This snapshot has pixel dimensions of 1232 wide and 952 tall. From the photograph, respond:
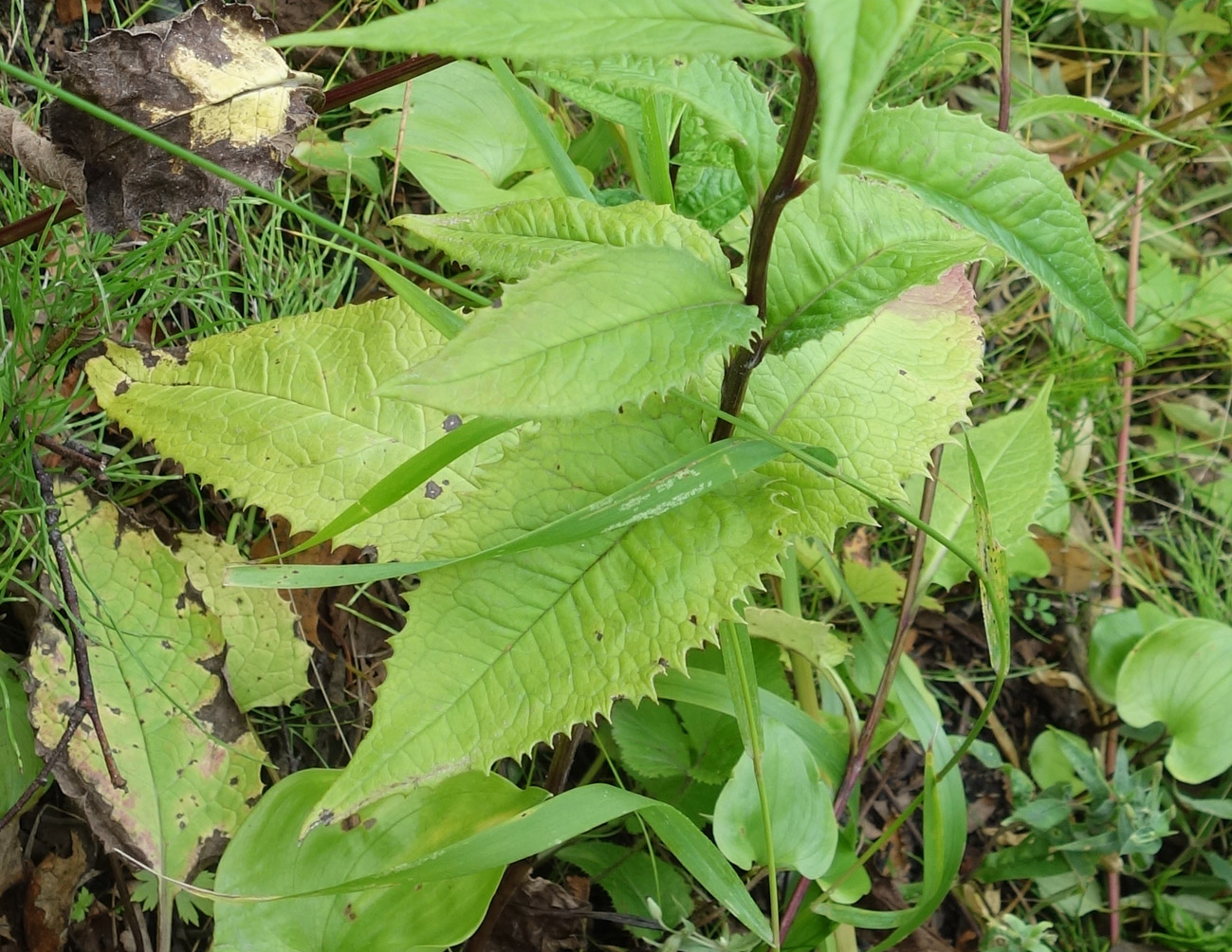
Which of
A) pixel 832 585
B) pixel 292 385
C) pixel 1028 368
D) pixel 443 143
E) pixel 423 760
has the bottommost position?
pixel 832 585

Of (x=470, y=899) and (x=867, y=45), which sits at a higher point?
(x=867, y=45)

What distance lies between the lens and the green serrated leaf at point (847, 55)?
401 mm

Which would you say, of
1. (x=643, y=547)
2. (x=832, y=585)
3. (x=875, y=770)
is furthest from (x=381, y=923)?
(x=875, y=770)

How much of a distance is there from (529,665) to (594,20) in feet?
1.65

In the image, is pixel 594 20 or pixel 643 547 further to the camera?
pixel 643 547

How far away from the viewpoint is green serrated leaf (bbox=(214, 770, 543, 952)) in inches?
38.6

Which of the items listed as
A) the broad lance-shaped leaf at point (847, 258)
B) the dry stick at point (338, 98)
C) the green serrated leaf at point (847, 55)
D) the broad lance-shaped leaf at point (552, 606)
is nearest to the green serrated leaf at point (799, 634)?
the broad lance-shaped leaf at point (552, 606)

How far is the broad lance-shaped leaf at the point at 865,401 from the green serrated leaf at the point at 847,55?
50 centimetres

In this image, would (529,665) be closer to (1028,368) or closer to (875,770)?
(875,770)

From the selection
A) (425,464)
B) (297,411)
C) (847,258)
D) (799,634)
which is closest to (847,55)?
(847,258)

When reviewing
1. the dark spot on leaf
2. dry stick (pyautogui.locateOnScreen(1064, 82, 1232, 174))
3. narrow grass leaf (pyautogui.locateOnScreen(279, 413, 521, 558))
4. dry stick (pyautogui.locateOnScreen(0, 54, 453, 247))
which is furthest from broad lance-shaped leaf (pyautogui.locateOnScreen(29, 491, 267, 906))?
dry stick (pyautogui.locateOnScreen(1064, 82, 1232, 174))

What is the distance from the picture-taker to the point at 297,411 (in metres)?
1.04

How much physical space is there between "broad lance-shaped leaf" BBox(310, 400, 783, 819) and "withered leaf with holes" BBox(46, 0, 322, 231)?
18.2 inches

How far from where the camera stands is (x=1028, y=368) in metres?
1.82
